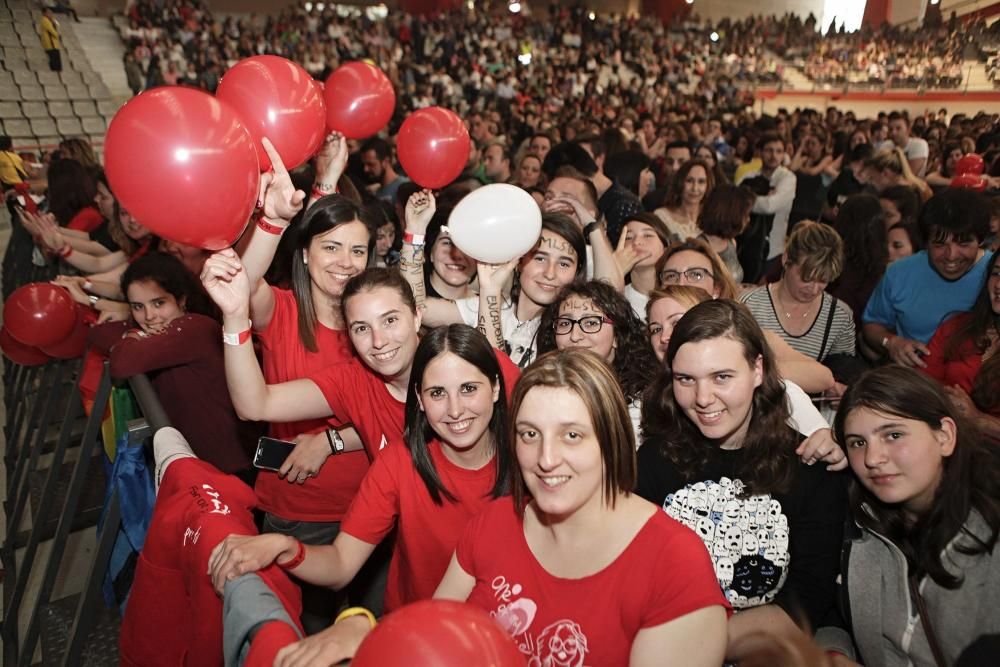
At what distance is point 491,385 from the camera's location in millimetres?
1620

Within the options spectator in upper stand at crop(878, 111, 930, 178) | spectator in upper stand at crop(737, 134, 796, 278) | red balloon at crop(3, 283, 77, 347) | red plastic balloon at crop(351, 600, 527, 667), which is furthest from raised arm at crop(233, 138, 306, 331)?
spectator in upper stand at crop(878, 111, 930, 178)

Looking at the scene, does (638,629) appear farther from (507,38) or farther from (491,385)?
(507,38)

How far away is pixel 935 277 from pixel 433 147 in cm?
217

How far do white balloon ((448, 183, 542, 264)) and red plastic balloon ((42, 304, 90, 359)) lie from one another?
6.02 ft

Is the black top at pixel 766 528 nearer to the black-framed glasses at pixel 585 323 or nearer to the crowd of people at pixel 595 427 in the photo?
the crowd of people at pixel 595 427

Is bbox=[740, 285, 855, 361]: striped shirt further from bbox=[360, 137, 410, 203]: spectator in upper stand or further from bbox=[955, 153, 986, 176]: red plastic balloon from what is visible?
bbox=[955, 153, 986, 176]: red plastic balloon

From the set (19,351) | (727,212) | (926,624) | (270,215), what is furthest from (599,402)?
(19,351)

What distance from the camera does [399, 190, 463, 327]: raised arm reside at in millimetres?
2547

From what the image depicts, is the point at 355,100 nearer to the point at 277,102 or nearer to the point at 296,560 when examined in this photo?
the point at 277,102

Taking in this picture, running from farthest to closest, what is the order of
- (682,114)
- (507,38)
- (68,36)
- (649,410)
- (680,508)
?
1. (507,38)
2. (68,36)
3. (682,114)
4. (649,410)
5. (680,508)

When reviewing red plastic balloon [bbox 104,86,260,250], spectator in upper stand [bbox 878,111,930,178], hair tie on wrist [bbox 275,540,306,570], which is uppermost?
spectator in upper stand [bbox 878,111,930,178]

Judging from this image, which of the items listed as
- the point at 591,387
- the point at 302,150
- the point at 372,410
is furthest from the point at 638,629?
the point at 302,150

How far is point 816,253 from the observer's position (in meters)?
2.68

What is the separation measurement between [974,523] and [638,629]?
0.87m
